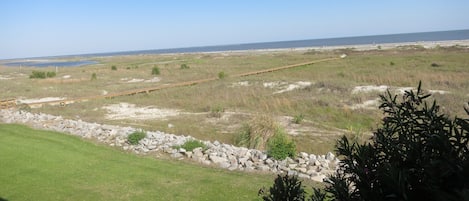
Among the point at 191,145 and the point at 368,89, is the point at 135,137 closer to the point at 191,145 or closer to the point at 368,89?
the point at 191,145

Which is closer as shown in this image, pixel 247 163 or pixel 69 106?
pixel 247 163

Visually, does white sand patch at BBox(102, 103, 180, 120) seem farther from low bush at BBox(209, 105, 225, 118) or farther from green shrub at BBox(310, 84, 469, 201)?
green shrub at BBox(310, 84, 469, 201)

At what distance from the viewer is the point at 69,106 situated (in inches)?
950

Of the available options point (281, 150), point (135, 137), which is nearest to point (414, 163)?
point (281, 150)

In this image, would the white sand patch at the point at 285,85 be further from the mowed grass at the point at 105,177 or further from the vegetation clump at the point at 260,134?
the mowed grass at the point at 105,177

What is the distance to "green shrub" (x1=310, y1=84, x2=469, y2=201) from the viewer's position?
1.71m

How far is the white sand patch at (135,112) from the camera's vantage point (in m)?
20.4

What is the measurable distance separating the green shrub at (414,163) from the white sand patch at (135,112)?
60.0 ft

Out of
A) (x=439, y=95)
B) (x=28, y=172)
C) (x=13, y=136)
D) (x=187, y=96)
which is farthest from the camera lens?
(x=187, y=96)

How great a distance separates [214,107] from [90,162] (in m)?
12.6

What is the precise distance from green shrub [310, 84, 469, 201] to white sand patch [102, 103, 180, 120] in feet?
60.0

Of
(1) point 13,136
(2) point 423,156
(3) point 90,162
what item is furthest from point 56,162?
(2) point 423,156

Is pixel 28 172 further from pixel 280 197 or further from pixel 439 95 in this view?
pixel 439 95

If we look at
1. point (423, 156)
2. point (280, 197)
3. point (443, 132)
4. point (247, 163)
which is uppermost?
point (443, 132)
